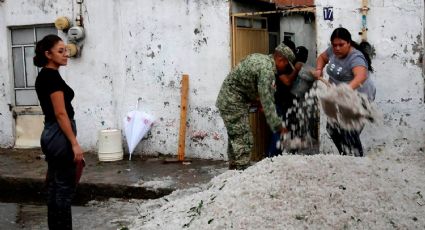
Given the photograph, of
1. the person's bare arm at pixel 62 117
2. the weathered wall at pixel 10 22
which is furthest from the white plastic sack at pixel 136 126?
the person's bare arm at pixel 62 117

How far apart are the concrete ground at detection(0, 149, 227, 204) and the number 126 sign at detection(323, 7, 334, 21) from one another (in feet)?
8.43

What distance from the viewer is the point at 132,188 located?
22.1 feet

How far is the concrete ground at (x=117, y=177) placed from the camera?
6.74 metres

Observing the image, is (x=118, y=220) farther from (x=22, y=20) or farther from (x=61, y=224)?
(x=22, y=20)

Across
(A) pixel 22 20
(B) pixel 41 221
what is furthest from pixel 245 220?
(A) pixel 22 20

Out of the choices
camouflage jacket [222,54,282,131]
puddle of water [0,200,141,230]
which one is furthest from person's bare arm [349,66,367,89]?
puddle of water [0,200,141,230]

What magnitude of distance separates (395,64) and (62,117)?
464 centimetres


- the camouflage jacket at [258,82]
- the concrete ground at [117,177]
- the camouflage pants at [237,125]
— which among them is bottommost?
the concrete ground at [117,177]

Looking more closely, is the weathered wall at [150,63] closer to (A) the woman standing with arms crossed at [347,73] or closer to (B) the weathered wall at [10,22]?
(B) the weathered wall at [10,22]

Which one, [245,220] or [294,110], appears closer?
[245,220]

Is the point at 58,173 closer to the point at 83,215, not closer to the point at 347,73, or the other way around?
the point at 83,215

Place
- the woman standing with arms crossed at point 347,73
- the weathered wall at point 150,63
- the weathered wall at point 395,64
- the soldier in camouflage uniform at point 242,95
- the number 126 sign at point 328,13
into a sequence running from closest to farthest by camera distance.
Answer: the soldier in camouflage uniform at point 242,95 < the woman standing with arms crossed at point 347,73 < the weathered wall at point 395,64 < the number 126 sign at point 328,13 < the weathered wall at point 150,63

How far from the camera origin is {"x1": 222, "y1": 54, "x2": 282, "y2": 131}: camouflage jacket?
212 inches

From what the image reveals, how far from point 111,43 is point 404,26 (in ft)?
15.4
